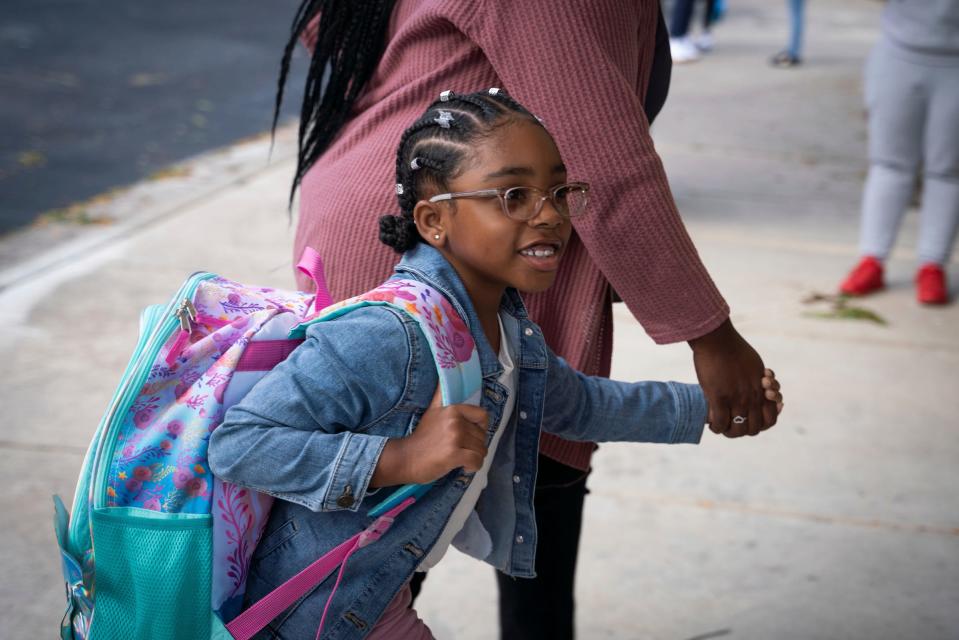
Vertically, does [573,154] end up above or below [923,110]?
above

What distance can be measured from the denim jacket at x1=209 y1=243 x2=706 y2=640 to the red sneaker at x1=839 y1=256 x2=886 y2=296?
3.61 meters

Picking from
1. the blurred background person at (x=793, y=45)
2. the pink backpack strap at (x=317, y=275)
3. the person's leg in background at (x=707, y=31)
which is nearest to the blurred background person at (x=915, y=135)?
the pink backpack strap at (x=317, y=275)

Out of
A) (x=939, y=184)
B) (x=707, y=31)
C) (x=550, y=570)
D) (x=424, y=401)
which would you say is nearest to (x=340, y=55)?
(x=424, y=401)

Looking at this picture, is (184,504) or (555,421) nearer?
(184,504)

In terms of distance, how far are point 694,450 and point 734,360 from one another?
7.07 ft

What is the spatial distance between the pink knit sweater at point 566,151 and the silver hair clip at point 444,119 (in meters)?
0.11

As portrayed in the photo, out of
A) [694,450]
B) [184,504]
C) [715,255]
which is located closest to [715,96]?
[715,255]

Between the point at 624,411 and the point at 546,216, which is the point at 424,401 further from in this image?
the point at 624,411

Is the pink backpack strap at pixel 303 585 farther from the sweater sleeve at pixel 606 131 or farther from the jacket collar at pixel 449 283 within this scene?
the sweater sleeve at pixel 606 131

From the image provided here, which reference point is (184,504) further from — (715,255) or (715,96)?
(715,96)

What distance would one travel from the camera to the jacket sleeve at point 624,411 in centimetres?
186

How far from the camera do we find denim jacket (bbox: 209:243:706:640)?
1464mm

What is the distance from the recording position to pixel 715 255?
5773mm

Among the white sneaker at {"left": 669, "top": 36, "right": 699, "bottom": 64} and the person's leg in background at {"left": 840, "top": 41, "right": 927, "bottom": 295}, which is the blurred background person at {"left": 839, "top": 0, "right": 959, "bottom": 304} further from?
the white sneaker at {"left": 669, "top": 36, "right": 699, "bottom": 64}
